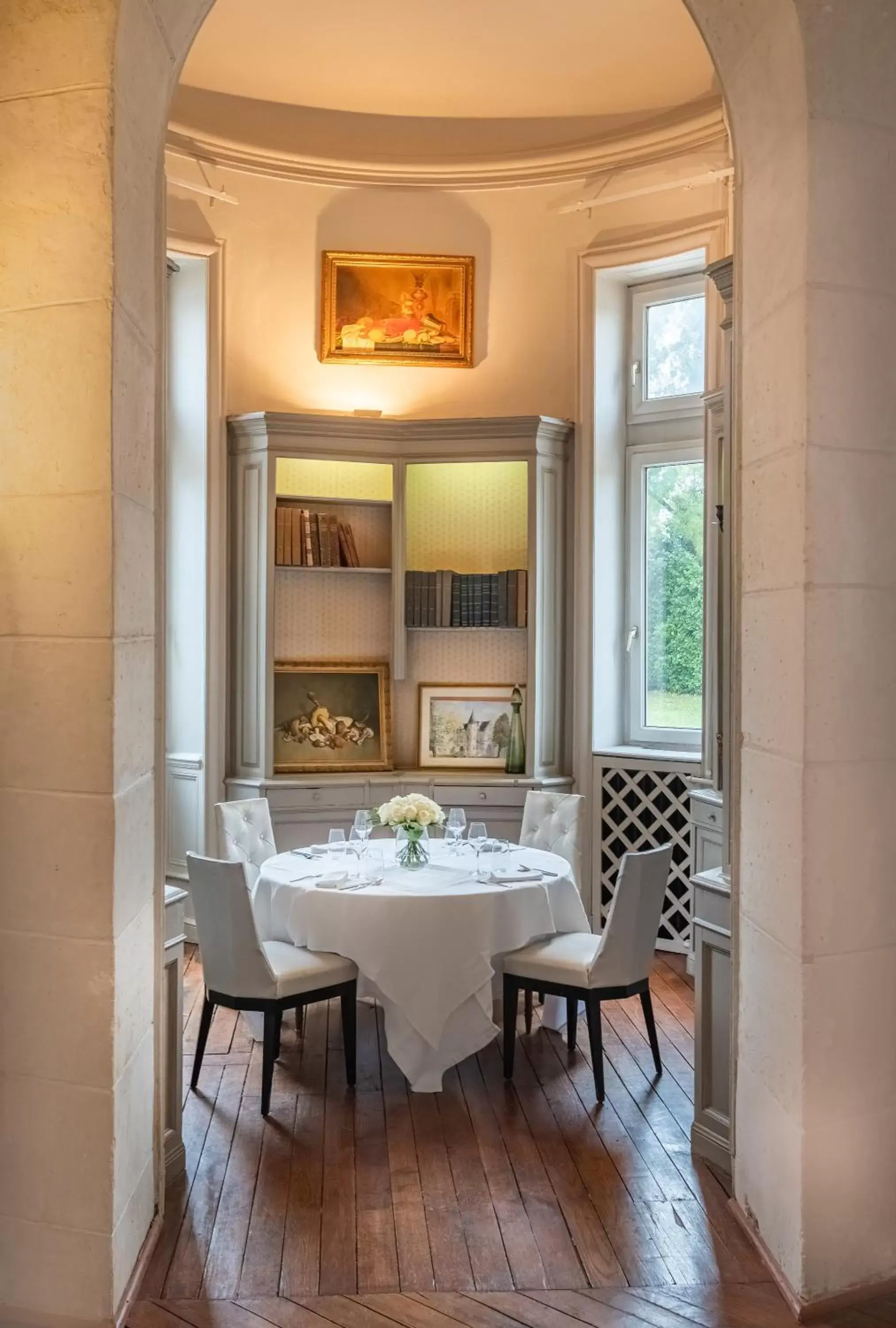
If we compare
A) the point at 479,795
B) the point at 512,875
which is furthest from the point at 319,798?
the point at 512,875

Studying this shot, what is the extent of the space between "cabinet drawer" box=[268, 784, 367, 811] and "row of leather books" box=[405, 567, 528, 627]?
100cm

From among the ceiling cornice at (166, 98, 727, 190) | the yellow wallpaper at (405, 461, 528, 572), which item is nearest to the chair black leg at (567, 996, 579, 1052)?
the yellow wallpaper at (405, 461, 528, 572)

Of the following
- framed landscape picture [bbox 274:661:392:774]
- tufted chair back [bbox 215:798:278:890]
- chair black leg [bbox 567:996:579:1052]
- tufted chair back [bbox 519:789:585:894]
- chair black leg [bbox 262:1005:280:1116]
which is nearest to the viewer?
chair black leg [bbox 262:1005:280:1116]

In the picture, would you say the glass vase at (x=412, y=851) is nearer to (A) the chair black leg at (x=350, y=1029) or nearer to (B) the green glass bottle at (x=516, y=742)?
(A) the chair black leg at (x=350, y=1029)

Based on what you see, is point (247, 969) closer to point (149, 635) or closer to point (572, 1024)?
point (572, 1024)

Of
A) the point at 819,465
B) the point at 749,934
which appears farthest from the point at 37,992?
the point at 819,465

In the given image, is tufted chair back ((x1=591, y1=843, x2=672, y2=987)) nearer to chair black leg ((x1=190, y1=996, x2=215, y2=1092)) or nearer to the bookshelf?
chair black leg ((x1=190, y1=996, x2=215, y2=1092))

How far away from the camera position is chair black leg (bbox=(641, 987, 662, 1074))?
4352 mm

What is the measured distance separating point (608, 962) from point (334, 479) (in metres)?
3.41

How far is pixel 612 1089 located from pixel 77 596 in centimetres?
275

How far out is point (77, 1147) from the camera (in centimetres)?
272

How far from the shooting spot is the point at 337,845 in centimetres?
503

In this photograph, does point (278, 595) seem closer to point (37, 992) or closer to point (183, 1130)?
point (183, 1130)

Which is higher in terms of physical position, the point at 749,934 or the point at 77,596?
the point at 77,596
